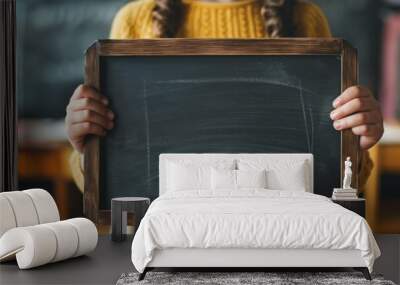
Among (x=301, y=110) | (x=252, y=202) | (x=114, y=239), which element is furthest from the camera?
(x=301, y=110)

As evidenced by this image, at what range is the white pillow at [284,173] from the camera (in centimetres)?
641

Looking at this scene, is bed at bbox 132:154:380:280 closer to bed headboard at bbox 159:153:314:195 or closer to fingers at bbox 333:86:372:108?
bed headboard at bbox 159:153:314:195

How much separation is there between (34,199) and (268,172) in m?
2.21

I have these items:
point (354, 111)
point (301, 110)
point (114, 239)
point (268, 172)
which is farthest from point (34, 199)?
point (354, 111)

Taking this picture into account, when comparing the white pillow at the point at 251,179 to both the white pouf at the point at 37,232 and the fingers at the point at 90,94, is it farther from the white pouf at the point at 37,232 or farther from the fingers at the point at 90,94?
the fingers at the point at 90,94

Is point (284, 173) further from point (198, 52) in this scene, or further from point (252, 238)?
point (252, 238)

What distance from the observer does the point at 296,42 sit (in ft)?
22.4

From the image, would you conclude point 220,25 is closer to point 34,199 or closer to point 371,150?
point 371,150

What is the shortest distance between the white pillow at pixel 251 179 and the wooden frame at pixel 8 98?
2326 millimetres

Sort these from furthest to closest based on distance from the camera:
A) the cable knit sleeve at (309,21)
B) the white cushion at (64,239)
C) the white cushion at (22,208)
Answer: the cable knit sleeve at (309,21) < the white cushion at (22,208) < the white cushion at (64,239)

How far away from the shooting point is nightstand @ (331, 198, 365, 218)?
632 cm

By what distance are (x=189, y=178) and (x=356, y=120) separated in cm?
180

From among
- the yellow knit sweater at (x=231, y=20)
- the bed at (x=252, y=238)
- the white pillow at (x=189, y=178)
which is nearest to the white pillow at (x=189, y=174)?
the white pillow at (x=189, y=178)

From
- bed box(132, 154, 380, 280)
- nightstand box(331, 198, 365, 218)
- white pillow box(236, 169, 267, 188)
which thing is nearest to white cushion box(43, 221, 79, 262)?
bed box(132, 154, 380, 280)
